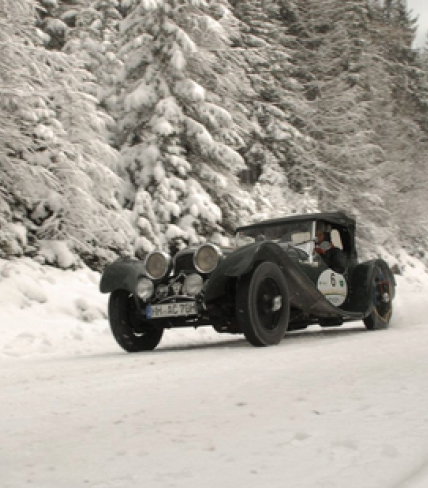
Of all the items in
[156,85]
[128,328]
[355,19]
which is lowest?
[128,328]

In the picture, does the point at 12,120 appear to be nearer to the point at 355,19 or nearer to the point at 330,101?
the point at 330,101

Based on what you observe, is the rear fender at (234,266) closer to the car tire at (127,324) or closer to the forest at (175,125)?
the car tire at (127,324)

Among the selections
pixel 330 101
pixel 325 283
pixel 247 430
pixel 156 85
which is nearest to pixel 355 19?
pixel 330 101

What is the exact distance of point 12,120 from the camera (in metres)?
10.0

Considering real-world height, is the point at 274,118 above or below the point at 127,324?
above

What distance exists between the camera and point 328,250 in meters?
7.43

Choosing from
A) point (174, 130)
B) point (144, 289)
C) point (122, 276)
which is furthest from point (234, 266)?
point (174, 130)

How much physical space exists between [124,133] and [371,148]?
12.3 metres

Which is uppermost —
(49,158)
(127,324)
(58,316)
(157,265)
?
(49,158)

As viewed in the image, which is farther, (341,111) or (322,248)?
(341,111)

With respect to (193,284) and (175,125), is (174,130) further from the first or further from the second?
(193,284)

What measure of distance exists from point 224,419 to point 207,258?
10.6 ft

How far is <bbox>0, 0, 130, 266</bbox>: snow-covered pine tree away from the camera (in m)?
9.98

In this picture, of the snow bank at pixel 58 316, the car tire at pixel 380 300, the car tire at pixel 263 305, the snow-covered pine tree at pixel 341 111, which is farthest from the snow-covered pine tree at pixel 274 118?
the car tire at pixel 263 305
